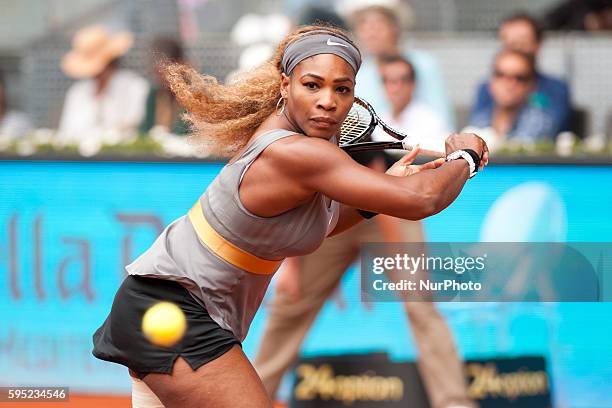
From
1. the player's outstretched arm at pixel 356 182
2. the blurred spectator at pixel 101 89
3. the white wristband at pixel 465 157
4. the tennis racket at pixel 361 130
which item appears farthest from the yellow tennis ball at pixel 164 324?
the blurred spectator at pixel 101 89

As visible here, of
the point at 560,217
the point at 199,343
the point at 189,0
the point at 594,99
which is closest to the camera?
the point at 199,343

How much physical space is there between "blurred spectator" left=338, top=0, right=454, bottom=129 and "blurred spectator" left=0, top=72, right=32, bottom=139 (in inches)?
98.9

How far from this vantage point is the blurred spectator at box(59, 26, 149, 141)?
276 inches

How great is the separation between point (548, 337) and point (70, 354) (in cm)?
226

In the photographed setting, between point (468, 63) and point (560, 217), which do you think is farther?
point (468, 63)

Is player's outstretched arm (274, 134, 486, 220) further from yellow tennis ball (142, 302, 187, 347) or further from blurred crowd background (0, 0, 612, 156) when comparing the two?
blurred crowd background (0, 0, 612, 156)

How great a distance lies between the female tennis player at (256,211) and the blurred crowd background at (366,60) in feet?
7.66

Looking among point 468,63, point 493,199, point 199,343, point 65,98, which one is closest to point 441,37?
point 468,63

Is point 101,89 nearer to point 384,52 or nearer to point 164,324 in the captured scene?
point 384,52

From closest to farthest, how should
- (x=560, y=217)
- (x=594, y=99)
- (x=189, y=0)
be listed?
(x=560, y=217)
(x=594, y=99)
(x=189, y=0)

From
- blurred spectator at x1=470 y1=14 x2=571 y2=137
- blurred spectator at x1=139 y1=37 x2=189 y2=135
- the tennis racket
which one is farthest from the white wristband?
blurred spectator at x1=139 y1=37 x2=189 y2=135

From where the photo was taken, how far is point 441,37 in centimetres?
796

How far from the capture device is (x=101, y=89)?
7.21m

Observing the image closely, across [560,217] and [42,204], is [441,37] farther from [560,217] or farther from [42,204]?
[42,204]
